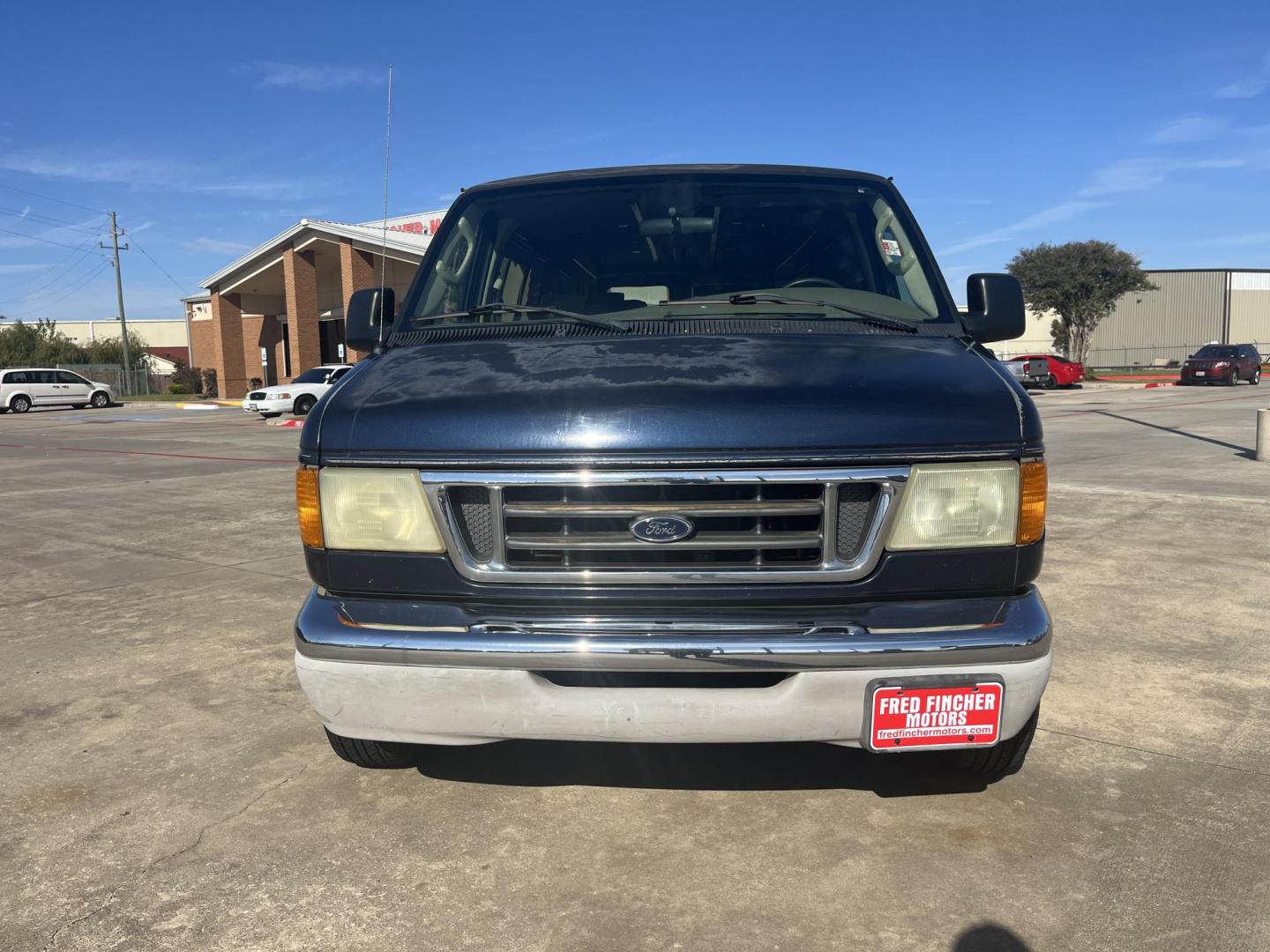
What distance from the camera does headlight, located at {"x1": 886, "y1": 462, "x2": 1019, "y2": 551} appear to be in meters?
2.54

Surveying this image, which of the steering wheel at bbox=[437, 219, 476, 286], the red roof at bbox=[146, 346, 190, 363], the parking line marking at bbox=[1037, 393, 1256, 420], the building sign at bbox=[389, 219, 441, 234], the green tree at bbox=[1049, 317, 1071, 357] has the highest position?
the building sign at bbox=[389, 219, 441, 234]

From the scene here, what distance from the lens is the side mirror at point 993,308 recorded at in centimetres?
366

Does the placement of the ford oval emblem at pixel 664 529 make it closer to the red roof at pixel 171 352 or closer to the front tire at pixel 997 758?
the front tire at pixel 997 758

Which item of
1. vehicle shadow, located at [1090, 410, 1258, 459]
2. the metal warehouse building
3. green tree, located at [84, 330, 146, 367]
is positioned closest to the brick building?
green tree, located at [84, 330, 146, 367]

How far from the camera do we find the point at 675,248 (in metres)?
3.79

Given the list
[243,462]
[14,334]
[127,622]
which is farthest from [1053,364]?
[14,334]

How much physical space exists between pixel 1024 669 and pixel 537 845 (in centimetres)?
140

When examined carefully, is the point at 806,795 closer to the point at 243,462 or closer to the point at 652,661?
the point at 652,661

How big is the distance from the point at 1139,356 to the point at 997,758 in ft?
214

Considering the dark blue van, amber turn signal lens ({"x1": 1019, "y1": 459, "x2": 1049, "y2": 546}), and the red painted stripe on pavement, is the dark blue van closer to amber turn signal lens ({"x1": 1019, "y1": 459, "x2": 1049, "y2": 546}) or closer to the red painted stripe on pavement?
amber turn signal lens ({"x1": 1019, "y1": 459, "x2": 1049, "y2": 546})

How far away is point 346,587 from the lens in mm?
2682

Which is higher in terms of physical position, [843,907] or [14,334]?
[14,334]

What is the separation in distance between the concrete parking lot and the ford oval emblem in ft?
2.99

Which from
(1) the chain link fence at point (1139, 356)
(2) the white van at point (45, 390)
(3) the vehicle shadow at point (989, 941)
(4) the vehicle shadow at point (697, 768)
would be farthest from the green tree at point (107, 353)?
(3) the vehicle shadow at point (989, 941)
